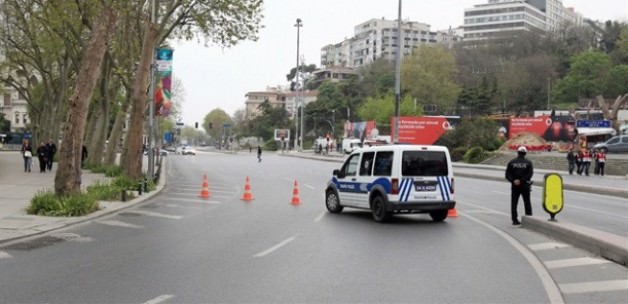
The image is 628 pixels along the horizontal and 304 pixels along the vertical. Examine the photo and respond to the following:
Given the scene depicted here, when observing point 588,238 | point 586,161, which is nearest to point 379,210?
point 588,238

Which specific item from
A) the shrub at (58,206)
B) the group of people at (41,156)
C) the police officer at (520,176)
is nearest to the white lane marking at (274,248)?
the police officer at (520,176)

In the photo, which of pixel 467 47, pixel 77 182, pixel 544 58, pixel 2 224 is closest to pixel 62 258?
pixel 2 224

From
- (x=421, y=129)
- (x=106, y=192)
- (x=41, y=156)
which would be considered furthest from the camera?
(x=421, y=129)

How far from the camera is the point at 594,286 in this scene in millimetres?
→ 8141

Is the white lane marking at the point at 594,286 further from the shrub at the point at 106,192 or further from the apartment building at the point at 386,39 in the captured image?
the apartment building at the point at 386,39

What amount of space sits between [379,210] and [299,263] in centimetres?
571

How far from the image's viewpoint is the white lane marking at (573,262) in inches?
376

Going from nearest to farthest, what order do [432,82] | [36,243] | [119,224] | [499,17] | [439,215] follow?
[36,243] → [119,224] → [439,215] → [432,82] → [499,17]

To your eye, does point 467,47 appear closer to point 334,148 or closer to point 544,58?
point 544,58

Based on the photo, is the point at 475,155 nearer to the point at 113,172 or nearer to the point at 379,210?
the point at 113,172

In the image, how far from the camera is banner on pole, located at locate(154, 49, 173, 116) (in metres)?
25.3

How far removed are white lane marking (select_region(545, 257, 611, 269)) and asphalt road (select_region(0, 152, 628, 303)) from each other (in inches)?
1.1

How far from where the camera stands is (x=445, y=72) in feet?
379

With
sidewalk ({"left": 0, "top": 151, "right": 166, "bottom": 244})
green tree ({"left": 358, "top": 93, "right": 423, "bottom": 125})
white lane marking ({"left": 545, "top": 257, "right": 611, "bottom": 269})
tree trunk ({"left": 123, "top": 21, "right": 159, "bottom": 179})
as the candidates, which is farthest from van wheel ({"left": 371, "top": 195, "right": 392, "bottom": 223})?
green tree ({"left": 358, "top": 93, "right": 423, "bottom": 125})
